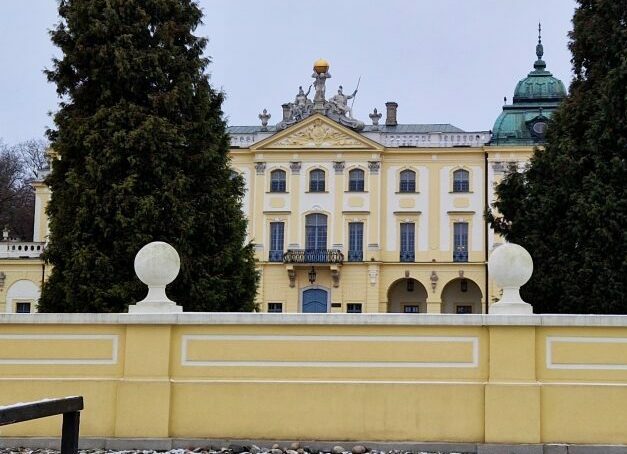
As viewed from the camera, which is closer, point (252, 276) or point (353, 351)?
point (353, 351)

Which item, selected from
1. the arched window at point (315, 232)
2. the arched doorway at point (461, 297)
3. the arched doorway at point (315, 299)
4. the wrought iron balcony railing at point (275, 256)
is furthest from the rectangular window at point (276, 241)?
the arched doorway at point (461, 297)

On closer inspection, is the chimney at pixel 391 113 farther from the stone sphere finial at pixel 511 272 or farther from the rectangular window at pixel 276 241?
the stone sphere finial at pixel 511 272

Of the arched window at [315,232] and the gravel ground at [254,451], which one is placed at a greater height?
the arched window at [315,232]

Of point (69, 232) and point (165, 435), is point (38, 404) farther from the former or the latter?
point (69, 232)

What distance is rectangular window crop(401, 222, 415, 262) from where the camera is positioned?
46.2m

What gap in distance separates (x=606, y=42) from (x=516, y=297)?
9.11 meters

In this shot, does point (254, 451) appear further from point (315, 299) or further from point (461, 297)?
point (461, 297)

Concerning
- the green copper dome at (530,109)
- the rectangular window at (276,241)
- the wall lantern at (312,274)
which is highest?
the green copper dome at (530,109)

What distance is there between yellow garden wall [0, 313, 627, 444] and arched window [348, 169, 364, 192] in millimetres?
37243

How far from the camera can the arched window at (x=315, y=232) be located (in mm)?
46375

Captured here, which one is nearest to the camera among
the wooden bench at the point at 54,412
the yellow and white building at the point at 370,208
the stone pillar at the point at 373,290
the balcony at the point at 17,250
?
the wooden bench at the point at 54,412

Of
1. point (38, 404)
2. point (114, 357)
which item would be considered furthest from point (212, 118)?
point (38, 404)

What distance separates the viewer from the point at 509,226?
720 inches

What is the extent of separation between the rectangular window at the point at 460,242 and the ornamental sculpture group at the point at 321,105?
7.16 meters
